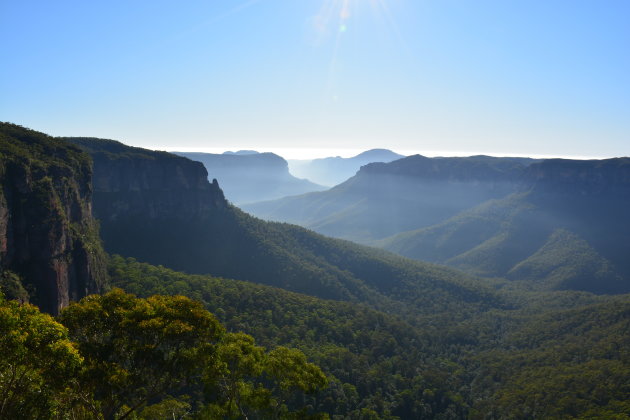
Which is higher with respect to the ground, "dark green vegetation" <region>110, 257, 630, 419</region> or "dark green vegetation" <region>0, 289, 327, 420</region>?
"dark green vegetation" <region>0, 289, 327, 420</region>

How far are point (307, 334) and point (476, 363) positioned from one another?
39301 millimetres

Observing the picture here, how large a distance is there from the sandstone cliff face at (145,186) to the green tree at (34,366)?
9212 centimetres

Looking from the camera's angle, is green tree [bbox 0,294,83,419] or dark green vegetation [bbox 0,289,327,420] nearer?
green tree [bbox 0,294,83,419]

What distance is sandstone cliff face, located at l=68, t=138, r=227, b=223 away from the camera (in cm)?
9900

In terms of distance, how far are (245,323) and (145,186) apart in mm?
61794

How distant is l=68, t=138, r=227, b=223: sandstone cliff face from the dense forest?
43 cm

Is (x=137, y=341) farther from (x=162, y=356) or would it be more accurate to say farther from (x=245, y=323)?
(x=245, y=323)

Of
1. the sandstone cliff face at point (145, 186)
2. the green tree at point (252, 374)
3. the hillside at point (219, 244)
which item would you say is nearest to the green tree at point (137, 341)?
the green tree at point (252, 374)

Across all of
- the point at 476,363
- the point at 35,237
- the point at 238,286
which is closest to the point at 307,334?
the point at 238,286

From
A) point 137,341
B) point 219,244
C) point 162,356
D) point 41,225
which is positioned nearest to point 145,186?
point 219,244

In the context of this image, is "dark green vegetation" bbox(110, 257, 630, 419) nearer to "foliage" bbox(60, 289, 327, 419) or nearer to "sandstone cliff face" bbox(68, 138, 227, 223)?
"sandstone cliff face" bbox(68, 138, 227, 223)

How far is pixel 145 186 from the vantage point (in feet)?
356

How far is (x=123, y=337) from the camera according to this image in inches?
686

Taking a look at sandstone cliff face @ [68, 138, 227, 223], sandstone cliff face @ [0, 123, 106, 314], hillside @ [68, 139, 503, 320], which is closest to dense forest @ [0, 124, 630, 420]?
sandstone cliff face @ [0, 123, 106, 314]
